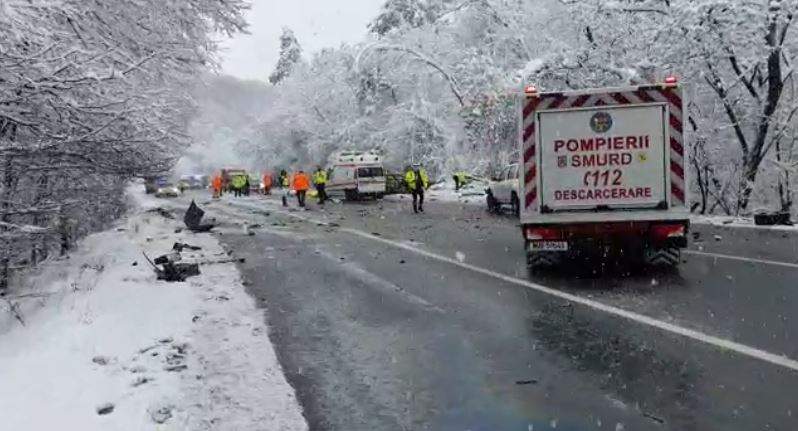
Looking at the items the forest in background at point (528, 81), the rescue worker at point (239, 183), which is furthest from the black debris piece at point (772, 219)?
the rescue worker at point (239, 183)

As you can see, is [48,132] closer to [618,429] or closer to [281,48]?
[618,429]

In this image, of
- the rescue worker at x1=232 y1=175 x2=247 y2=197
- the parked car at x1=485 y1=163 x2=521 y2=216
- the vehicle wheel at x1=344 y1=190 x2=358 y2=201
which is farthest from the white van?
the rescue worker at x1=232 y1=175 x2=247 y2=197

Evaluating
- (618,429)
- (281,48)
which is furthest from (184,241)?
(281,48)

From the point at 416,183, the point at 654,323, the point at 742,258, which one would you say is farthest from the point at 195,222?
the point at 654,323

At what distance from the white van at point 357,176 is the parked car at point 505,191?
1213 cm

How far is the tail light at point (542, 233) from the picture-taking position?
11000 millimetres

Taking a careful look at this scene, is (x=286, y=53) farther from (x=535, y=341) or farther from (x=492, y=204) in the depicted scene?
(x=535, y=341)

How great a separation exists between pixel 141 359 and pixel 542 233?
249 inches

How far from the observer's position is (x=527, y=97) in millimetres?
11336

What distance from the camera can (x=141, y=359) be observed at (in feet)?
21.4

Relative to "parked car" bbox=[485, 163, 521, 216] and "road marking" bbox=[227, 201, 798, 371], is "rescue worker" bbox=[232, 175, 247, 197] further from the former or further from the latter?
"road marking" bbox=[227, 201, 798, 371]

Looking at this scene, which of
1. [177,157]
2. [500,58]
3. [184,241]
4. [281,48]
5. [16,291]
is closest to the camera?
[16,291]

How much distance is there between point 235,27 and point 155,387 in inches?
333

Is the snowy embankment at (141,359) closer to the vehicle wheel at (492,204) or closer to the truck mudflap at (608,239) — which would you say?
the truck mudflap at (608,239)
